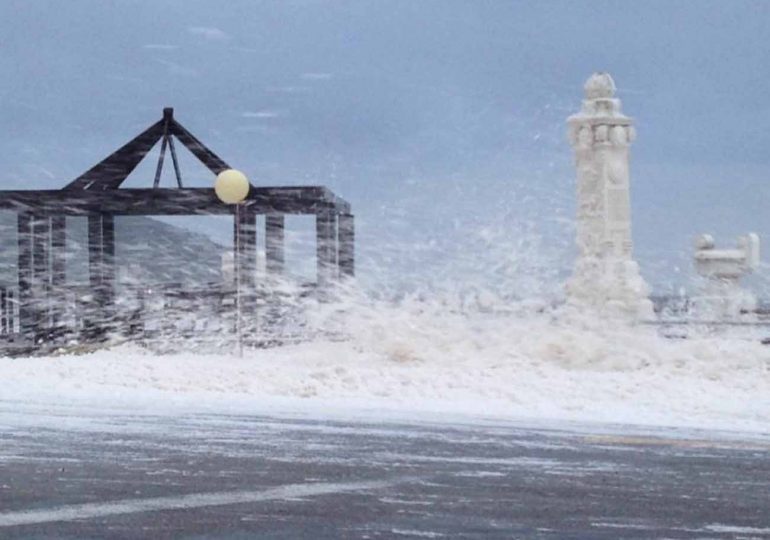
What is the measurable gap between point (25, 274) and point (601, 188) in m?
11.9

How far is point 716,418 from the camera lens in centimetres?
986

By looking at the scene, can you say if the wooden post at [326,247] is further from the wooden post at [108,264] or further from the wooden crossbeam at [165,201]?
the wooden post at [108,264]

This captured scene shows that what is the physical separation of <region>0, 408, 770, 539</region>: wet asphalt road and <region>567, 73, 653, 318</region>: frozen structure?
16519mm

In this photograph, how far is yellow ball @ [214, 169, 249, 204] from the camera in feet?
56.3

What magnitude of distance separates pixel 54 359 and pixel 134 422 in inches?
281

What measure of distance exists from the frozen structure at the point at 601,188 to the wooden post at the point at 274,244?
7.98m

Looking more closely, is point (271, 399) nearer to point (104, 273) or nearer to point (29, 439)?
point (29, 439)

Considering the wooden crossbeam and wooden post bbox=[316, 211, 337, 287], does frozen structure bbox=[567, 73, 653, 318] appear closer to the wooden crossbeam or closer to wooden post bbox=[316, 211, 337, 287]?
wooden post bbox=[316, 211, 337, 287]

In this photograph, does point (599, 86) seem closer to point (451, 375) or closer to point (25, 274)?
point (25, 274)

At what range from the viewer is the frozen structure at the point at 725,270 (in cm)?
2573

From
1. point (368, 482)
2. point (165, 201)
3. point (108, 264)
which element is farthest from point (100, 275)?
point (368, 482)

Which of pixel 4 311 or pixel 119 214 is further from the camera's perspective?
pixel 4 311

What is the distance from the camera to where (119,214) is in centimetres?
1967

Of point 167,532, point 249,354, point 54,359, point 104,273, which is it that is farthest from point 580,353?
point 167,532
